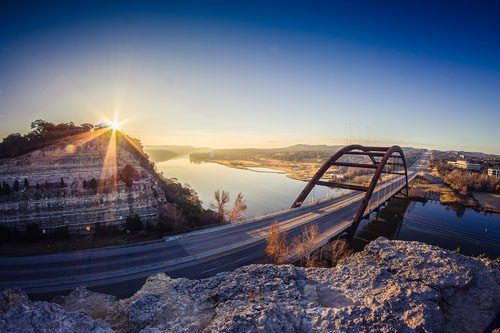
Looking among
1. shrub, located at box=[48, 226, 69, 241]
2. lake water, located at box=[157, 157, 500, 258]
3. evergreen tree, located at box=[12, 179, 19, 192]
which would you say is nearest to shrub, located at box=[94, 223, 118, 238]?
shrub, located at box=[48, 226, 69, 241]

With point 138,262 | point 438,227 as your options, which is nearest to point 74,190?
point 138,262

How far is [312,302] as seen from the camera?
8555mm

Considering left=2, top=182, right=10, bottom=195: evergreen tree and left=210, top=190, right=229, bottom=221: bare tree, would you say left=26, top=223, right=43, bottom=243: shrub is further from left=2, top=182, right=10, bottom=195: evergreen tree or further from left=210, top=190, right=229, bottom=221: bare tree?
left=210, top=190, right=229, bottom=221: bare tree

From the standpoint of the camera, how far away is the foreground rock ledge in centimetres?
712

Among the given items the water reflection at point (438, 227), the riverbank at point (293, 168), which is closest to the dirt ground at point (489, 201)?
the water reflection at point (438, 227)

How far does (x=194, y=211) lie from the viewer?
3581 cm

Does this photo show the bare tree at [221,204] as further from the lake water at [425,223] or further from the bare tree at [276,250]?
the bare tree at [276,250]

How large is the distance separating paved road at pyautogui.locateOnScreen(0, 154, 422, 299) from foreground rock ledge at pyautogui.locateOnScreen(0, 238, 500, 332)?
7843 mm

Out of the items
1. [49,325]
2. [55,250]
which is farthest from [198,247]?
[49,325]

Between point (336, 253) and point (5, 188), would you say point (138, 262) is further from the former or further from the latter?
point (5, 188)

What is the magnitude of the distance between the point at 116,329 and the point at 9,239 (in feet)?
88.0

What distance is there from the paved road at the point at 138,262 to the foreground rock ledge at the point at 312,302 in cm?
784

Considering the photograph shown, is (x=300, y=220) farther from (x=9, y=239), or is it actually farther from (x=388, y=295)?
(x=9, y=239)

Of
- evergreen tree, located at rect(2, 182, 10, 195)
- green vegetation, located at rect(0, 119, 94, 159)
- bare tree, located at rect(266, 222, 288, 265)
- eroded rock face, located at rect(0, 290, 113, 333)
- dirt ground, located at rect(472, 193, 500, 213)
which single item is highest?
green vegetation, located at rect(0, 119, 94, 159)
